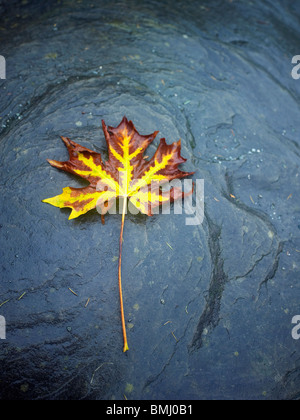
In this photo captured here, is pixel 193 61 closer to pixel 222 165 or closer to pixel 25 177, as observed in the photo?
pixel 222 165

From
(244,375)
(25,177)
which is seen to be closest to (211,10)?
(25,177)

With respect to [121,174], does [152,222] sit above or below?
below

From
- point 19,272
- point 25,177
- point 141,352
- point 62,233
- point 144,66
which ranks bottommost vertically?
point 141,352

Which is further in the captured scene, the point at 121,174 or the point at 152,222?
the point at 152,222
